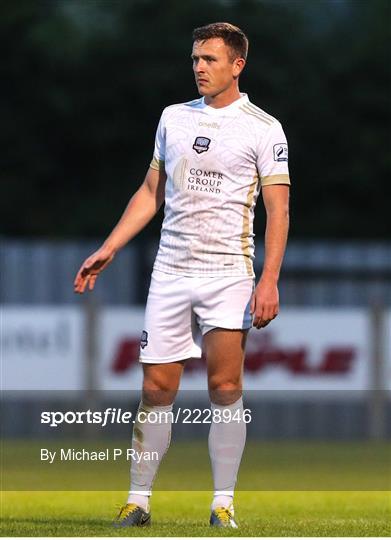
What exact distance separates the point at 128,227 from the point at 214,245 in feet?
1.34

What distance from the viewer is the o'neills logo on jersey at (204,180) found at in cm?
774

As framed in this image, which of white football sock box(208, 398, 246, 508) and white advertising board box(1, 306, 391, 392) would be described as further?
white advertising board box(1, 306, 391, 392)

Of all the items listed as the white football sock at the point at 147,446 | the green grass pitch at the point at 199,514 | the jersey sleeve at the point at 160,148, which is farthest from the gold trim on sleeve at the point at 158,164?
the green grass pitch at the point at 199,514

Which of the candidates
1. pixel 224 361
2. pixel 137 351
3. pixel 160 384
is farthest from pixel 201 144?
pixel 137 351

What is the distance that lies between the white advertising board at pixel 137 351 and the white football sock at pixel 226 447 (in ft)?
34.5

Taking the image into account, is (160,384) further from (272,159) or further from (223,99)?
(223,99)

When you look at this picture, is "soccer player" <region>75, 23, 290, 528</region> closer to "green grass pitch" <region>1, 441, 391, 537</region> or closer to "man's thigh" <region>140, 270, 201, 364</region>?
"man's thigh" <region>140, 270, 201, 364</region>

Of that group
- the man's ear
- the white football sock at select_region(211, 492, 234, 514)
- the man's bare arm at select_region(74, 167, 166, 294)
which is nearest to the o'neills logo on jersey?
the man's bare arm at select_region(74, 167, 166, 294)

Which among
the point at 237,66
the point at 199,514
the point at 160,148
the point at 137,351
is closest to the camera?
the point at 237,66

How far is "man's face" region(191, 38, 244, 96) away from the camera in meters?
7.77

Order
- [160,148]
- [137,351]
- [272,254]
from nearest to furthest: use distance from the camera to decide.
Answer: [272,254] < [160,148] < [137,351]

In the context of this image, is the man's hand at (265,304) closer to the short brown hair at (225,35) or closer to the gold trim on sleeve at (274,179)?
the gold trim on sleeve at (274,179)

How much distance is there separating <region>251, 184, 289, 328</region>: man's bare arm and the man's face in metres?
0.47

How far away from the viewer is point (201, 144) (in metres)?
7.76
